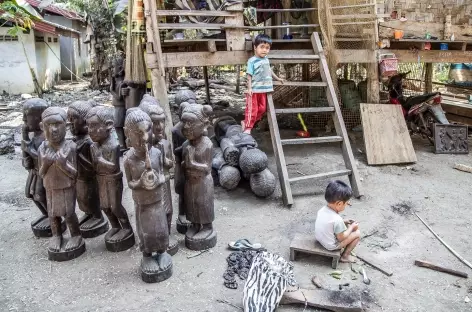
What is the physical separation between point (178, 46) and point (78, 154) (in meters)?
4.61

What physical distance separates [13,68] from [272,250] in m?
14.6

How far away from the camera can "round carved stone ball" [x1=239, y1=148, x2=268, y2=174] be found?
526 centimetres

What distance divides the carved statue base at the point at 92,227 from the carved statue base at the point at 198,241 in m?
1.04

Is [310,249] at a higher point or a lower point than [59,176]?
lower

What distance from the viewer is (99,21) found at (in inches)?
610

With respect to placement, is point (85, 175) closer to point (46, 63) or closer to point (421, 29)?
point (421, 29)

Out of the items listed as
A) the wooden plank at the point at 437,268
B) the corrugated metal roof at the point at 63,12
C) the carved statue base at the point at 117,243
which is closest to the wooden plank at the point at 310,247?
the wooden plank at the point at 437,268

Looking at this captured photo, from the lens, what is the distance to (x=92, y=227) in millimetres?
4520

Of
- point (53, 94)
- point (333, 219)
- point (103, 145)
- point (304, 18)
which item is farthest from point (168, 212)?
point (53, 94)

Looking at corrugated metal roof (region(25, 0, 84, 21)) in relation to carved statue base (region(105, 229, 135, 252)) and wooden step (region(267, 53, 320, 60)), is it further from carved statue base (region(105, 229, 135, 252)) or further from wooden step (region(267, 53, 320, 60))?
carved statue base (region(105, 229, 135, 252))

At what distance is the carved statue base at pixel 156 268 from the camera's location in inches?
142

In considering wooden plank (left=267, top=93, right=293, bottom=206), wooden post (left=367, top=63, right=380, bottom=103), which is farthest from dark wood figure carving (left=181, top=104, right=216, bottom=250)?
wooden post (left=367, top=63, right=380, bottom=103)

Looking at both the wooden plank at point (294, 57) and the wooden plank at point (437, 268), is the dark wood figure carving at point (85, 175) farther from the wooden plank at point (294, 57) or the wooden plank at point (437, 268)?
the wooden plank at point (437, 268)

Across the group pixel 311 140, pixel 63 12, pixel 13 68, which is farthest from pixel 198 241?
pixel 63 12
